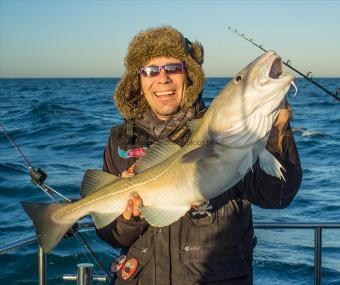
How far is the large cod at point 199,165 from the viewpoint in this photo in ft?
9.82

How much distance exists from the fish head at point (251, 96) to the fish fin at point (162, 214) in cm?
59

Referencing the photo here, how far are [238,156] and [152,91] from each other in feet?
4.39

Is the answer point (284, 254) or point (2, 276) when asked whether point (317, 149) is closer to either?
point (284, 254)

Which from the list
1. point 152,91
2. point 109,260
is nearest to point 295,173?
point 152,91

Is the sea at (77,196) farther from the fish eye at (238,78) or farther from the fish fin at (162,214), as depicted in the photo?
the fish fin at (162,214)

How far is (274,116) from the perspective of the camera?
120 inches

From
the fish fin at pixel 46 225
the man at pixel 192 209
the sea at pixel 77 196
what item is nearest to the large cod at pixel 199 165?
the fish fin at pixel 46 225

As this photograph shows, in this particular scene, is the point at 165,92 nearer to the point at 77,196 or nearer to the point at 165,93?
the point at 165,93

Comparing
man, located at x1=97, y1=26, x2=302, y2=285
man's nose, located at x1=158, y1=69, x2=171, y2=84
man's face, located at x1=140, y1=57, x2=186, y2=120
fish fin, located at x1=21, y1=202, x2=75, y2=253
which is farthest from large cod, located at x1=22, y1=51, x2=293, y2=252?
man's nose, located at x1=158, y1=69, x2=171, y2=84

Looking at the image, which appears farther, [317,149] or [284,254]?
[317,149]

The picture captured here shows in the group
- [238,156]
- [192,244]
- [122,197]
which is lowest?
[192,244]

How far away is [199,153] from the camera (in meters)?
3.35

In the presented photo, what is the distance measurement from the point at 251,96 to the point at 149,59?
64.7 inches

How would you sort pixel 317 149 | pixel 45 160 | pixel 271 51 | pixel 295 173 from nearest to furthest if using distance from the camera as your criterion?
1. pixel 271 51
2. pixel 295 173
3. pixel 45 160
4. pixel 317 149
